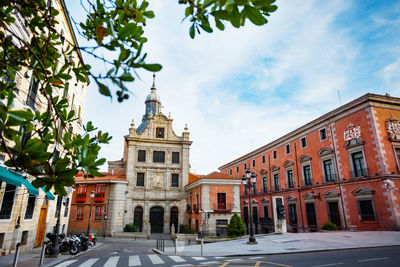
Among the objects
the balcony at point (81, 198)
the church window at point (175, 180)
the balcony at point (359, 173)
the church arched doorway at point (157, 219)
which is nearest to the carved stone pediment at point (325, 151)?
the balcony at point (359, 173)

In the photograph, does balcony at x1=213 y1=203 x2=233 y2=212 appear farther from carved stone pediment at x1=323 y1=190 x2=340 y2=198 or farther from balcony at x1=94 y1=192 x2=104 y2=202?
balcony at x1=94 y1=192 x2=104 y2=202

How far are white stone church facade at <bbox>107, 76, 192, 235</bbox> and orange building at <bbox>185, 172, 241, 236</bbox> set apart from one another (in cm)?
463

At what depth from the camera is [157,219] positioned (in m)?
31.7

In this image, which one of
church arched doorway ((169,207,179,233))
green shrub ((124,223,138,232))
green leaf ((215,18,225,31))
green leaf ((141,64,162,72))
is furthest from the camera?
church arched doorway ((169,207,179,233))

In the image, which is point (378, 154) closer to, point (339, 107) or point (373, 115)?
point (373, 115)

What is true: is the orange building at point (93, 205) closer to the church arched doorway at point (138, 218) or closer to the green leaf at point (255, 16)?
the church arched doorway at point (138, 218)

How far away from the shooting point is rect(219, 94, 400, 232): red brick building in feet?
63.1

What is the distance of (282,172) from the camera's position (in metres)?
32.7

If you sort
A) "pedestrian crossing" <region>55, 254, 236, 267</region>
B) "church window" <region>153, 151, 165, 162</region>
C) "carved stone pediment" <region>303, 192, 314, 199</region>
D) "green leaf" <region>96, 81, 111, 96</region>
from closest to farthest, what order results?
"green leaf" <region>96, 81, 111, 96</region>, "pedestrian crossing" <region>55, 254, 236, 267</region>, "carved stone pediment" <region>303, 192, 314, 199</region>, "church window" <region>153, 151, 165, 162</region>

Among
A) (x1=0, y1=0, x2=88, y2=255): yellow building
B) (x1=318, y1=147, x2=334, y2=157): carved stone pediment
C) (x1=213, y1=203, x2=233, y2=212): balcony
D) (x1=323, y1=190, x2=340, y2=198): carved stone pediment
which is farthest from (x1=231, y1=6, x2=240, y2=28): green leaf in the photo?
(x1=213, y1=203, x2=233, y2=212): balcony

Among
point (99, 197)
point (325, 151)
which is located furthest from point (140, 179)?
point (325, 151)

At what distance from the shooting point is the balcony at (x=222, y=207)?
2689 cm

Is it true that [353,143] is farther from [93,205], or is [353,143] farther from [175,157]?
[93,205]

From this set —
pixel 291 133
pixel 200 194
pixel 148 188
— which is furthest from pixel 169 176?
pixel 291 133
